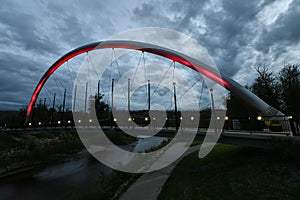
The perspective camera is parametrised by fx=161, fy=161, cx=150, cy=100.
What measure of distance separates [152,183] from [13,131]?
3260 cm

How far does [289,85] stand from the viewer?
18609mm

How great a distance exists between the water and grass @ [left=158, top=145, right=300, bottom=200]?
8570 mm

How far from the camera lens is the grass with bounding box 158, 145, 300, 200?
6.33 m

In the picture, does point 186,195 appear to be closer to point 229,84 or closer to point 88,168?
point 229,84

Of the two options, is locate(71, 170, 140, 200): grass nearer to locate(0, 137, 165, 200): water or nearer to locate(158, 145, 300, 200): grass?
Result: locate(0, 137, 165, 200): water

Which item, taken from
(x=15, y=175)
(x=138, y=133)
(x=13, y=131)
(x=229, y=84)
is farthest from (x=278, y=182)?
(x=13, y=131)

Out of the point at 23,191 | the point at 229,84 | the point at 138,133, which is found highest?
the point at 229,84

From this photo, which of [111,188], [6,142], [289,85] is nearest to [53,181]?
[111,188]

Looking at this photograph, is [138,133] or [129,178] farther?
[138,133]

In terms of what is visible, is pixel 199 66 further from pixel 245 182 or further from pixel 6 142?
pixel 6 142

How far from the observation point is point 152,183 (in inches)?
405

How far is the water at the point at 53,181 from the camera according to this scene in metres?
12.6

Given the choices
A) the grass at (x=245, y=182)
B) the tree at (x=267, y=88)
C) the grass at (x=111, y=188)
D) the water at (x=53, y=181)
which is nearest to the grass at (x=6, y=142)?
the water at (x=53, y=181)

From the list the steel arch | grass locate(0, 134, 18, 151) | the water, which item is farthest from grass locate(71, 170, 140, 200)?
grass locate(0, 134, 18, 151)
